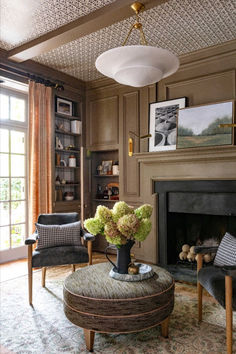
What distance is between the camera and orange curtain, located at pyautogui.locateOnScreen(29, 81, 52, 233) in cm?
418

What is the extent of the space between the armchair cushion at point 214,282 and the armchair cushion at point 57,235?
1.42 meters

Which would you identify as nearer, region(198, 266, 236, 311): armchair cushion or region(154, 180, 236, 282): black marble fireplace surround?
region(198, 266, 236, 311): armchair cushion

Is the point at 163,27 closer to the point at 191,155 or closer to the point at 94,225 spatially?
the point at 191,155

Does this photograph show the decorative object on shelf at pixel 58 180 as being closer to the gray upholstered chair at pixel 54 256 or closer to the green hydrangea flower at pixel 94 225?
the gray upholstered chair at pixel 54 256

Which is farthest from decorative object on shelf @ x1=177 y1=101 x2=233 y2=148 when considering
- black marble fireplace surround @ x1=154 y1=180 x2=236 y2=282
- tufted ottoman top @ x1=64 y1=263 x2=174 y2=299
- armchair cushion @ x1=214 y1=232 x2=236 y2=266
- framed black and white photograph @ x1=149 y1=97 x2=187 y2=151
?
tufted ottoman top @ x1=64 y1=263 x2=174 y2=299

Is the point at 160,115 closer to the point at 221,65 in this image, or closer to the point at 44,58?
the point at 221,65

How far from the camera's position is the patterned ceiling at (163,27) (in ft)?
9.43

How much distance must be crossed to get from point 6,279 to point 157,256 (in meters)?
1.91

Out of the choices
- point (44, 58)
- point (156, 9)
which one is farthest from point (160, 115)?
point (44, 58)

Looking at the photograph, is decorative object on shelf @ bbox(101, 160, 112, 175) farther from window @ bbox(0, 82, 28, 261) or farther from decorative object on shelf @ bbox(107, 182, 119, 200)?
window @ bbox(0, 82, 28, 261)

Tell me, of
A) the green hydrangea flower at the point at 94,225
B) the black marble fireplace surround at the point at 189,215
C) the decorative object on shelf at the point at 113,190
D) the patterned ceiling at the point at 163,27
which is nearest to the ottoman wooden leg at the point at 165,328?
the green hydrangea flower at the point at 94,225

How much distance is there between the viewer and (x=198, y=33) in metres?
3.39

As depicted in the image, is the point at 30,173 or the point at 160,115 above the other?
the point at 160,115

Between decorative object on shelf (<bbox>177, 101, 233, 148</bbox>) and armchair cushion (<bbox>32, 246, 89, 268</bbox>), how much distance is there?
1.82 m
